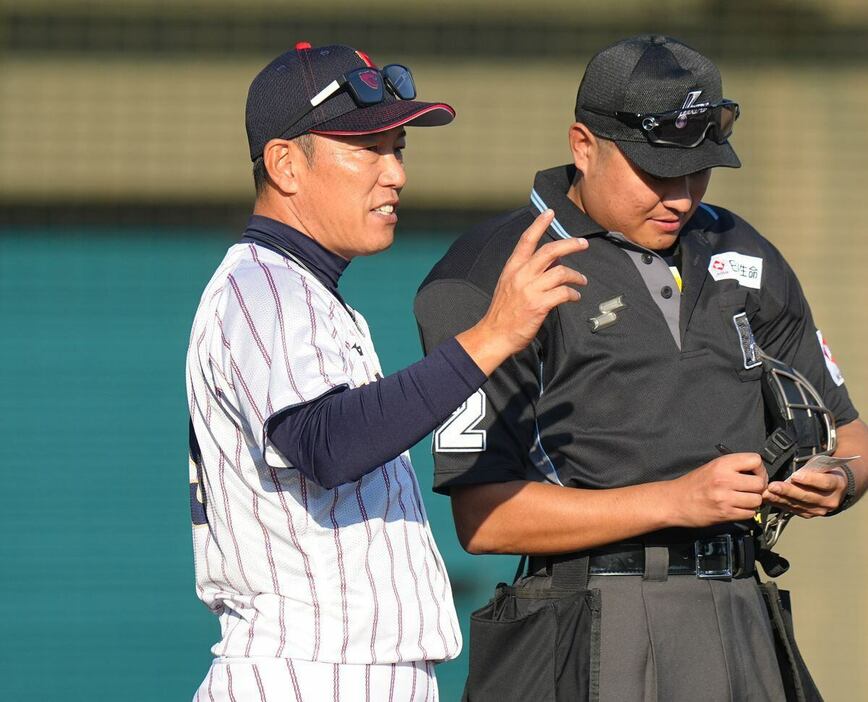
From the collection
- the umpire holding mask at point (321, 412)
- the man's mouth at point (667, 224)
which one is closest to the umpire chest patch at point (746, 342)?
the man's mouth at point (667, 224)

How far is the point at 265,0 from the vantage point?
225 inches

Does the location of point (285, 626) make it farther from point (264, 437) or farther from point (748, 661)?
point (748, 661)

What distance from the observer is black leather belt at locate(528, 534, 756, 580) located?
9.42ft

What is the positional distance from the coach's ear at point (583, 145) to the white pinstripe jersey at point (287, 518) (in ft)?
2.79

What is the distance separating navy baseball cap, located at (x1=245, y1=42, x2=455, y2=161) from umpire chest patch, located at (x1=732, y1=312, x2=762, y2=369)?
0.83 metres

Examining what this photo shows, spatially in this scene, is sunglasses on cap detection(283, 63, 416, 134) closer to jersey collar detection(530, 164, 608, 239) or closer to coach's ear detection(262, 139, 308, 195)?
coach's ear detection(262, 139, 308, 195)

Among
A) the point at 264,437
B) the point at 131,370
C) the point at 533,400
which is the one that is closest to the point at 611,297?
the point at 533,400

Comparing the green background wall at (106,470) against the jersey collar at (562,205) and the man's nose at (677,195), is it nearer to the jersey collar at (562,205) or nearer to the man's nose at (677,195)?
the jersey collar at (562,205)

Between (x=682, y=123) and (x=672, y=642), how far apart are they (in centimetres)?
109

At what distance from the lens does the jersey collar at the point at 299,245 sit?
100 inches

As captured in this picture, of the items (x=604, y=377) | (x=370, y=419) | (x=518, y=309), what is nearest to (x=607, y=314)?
(x=604, y=377)

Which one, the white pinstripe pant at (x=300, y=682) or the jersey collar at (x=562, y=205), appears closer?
the white pinstripe pant at (x=300, y=682)

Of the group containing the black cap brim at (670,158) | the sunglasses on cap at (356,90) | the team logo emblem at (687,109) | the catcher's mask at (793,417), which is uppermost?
the sunglasses on cap at (356,90)

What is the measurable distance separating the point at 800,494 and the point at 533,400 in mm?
587
